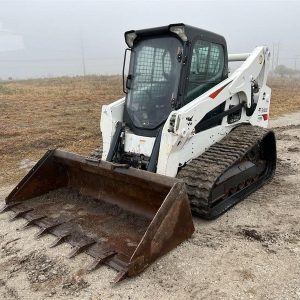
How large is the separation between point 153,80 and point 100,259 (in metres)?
2.60

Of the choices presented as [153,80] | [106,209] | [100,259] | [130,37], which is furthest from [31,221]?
[130,37]

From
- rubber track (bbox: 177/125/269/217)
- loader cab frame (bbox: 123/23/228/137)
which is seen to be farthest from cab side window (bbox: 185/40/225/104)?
rubber track (bbox: 177/125/269/217)

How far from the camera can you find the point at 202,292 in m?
3.49

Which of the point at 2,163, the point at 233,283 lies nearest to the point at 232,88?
the point at 233,283

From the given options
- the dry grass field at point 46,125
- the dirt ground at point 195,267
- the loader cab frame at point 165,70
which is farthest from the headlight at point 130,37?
the dry grass field at point 46,125

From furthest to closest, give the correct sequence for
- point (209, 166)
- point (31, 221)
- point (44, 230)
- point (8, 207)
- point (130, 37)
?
point (130, 37) < point (8, 207) < point (209, 166) < point (31, 221) < point (44, 230)

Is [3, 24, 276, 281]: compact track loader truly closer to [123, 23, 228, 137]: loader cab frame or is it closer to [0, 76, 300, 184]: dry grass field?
[123, 23, 228, 137]: loader cab frame

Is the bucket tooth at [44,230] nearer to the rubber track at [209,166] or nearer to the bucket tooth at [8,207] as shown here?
the bucket tooth at [8,207]

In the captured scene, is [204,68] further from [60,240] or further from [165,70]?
[60,240]

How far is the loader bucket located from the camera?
153 inches

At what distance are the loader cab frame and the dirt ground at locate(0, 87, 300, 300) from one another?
156cm

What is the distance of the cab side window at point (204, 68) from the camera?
5227 mm

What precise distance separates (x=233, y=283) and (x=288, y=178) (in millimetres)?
3524

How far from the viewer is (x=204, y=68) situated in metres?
5.44
